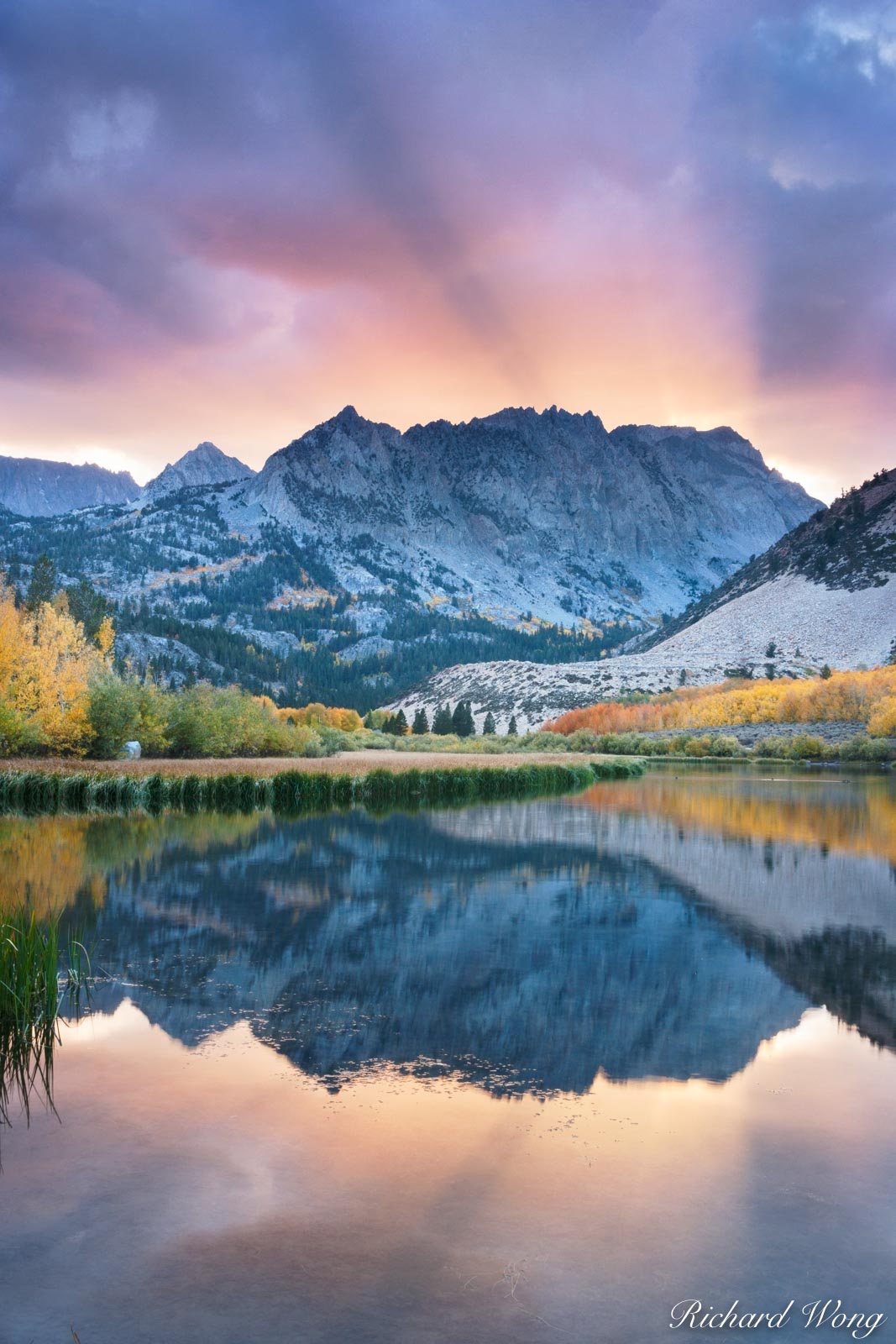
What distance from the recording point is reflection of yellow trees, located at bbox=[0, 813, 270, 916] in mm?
18094

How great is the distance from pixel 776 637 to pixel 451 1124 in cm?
15552

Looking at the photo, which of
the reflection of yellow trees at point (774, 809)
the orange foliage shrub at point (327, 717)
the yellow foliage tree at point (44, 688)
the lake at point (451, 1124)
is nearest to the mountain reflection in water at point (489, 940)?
the lake at point (451, 1124)

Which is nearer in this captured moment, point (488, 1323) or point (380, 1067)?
point (488, 1323)

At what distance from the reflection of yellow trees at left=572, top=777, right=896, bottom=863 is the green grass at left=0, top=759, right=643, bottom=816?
7738 millimetres

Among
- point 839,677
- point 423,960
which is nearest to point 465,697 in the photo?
point 839,677

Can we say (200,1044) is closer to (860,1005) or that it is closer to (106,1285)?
(106,1285)

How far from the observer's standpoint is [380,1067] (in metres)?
9.27

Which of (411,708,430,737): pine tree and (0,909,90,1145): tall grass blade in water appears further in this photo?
(411,708,430,737): pine tree

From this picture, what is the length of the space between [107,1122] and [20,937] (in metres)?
2.75

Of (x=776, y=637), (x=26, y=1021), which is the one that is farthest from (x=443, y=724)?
(x=26, y=1021)

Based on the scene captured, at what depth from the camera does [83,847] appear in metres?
25.0

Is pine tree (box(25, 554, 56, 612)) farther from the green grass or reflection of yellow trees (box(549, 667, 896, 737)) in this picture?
reflection of yellow trees (box(549, 667, 896, 737))

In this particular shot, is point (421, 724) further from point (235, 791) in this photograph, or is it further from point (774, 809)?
point (235, 791)

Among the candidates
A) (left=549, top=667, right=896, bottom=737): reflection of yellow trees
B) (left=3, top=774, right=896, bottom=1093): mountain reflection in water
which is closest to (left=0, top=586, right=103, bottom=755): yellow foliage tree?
(left=3, top=774, right=896, bottom=1093): mountain reflection in water
